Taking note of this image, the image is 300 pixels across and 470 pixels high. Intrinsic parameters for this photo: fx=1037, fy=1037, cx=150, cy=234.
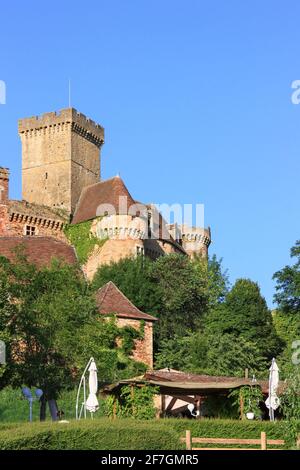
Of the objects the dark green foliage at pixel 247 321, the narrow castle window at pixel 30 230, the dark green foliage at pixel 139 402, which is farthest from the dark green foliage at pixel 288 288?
the dark green foliage at pixel 139 402

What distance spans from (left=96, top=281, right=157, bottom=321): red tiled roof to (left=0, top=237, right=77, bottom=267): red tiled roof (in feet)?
7.21

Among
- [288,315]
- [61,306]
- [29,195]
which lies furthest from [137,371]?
[29,195]

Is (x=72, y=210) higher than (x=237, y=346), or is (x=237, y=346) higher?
(x=72, y=210)

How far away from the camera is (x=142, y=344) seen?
48938 mm

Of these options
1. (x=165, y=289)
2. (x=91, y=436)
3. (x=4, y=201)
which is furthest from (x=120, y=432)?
(x=4, y=201)

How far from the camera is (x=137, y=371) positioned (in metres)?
46.2

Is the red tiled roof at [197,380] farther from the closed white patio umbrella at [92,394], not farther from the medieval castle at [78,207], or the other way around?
the medieval castle at [78,207]

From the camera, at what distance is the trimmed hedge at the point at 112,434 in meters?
21.6

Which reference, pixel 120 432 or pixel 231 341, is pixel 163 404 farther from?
pixel 231 341

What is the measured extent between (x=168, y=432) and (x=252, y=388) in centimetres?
777

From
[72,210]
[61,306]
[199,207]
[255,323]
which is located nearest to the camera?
[61,306]

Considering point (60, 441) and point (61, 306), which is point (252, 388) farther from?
point (60, 441)

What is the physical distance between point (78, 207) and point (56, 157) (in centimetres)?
522

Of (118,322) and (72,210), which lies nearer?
(118,322)
